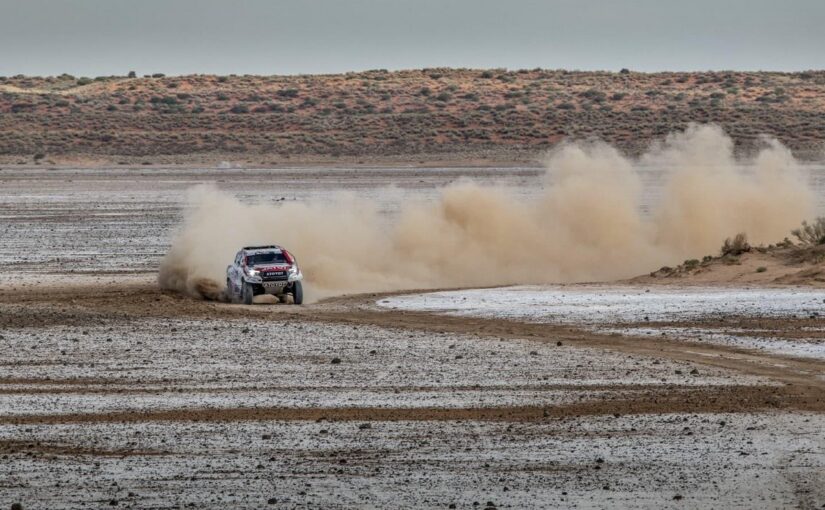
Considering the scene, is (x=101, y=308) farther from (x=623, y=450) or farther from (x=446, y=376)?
(x=623, y=450)

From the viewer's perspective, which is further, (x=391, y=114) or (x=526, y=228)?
(x=391, y=114)

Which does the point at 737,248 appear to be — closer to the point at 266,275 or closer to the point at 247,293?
the point at 266,275

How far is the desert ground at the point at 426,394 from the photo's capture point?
49.8ft

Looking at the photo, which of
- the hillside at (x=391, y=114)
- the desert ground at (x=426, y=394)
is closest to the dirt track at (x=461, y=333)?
the desert ground at (x=426, y=394)

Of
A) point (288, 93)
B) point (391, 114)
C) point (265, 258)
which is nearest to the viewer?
point (265, 258)

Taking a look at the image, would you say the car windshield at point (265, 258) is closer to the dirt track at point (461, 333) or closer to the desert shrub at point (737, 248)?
the dirt track at point (461, 333)

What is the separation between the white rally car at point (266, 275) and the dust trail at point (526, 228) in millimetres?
1974

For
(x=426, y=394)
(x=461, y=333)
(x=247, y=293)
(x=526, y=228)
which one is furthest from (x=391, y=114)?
(x=426, y=394)

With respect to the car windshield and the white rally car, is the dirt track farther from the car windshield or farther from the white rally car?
the car windshield

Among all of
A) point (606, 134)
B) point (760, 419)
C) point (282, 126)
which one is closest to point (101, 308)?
point (760, 419)

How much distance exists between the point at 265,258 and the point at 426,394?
12322mm

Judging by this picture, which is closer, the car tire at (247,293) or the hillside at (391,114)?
the car tire at (247,293)

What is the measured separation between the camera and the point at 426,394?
20484mm

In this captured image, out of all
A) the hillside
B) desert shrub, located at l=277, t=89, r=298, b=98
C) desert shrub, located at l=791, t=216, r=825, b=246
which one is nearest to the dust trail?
desert shrub, located at l=791, t=216, r=825, b=246
